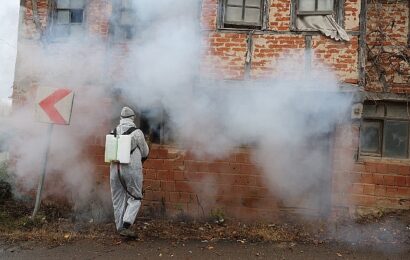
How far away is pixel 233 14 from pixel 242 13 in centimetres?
15

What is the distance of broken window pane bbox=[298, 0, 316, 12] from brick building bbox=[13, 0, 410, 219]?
16 mm

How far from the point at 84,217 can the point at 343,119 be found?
14.2 feet

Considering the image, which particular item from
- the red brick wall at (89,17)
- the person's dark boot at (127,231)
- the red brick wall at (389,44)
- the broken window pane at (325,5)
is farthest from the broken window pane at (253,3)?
the person's dark boot at (127,231)

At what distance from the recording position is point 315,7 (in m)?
6.12

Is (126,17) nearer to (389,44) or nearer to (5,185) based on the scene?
(5,185)

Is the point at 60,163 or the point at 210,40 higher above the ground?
the point at 210,40

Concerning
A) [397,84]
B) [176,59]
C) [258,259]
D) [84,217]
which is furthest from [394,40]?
[84,217]

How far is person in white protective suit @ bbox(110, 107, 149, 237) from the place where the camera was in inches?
187

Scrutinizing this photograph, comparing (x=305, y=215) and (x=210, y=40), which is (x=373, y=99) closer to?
(x=305, y=215)

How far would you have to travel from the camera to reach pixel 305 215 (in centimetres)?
609

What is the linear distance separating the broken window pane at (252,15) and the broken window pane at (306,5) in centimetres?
69

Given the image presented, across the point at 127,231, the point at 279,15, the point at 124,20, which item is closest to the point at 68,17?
the point at 124,20

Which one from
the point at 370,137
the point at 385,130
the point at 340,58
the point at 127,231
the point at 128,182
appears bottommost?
the point at 127,231

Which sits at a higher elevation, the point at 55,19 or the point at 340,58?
the point at 55,19
